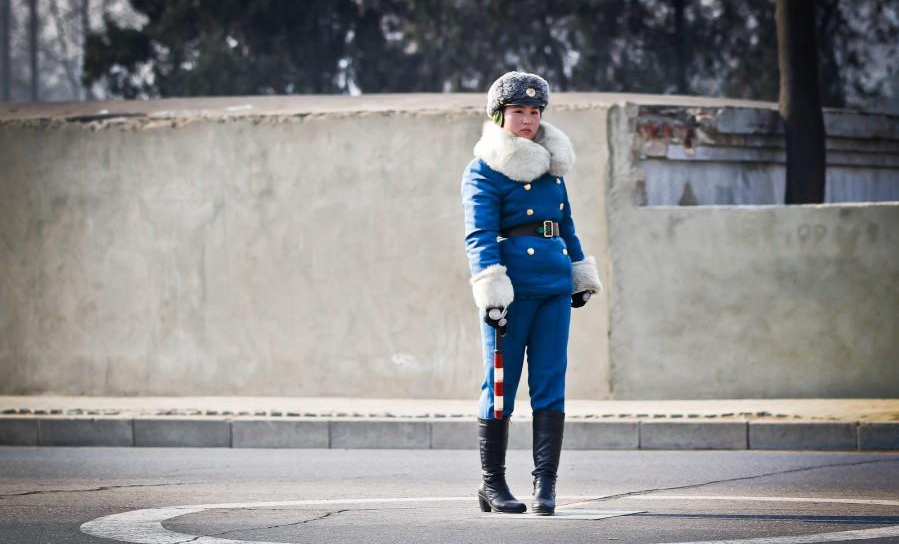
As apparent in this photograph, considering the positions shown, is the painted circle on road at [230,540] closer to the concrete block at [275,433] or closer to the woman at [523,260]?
the woman at [523,260]

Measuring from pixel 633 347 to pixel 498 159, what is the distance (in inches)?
241

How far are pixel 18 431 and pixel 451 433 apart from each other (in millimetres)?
3126

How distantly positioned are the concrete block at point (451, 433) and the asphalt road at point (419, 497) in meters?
0.27

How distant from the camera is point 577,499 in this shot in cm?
711

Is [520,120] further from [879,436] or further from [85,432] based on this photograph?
[85,432]

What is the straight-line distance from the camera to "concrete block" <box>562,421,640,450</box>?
10.1m

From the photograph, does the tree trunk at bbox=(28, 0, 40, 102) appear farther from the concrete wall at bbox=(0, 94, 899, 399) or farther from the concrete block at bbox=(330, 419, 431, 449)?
the concrete block at bbox=(330, 419, 431, 449)

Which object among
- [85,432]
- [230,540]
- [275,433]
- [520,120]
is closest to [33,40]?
[85,432]

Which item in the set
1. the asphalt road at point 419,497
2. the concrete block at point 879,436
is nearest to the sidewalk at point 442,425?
the concrete block at point 879,436

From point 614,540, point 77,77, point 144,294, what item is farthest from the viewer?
point 77,77

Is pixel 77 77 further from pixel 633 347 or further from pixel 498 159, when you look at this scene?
pixel 498 159

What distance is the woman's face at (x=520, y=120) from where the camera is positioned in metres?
6.53

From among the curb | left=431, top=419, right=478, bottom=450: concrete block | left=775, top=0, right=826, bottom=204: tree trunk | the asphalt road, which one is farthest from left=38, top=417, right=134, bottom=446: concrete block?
left=775, top=0, right=826, bottom=204: tree trunk

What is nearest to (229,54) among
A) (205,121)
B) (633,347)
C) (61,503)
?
(205,121)
